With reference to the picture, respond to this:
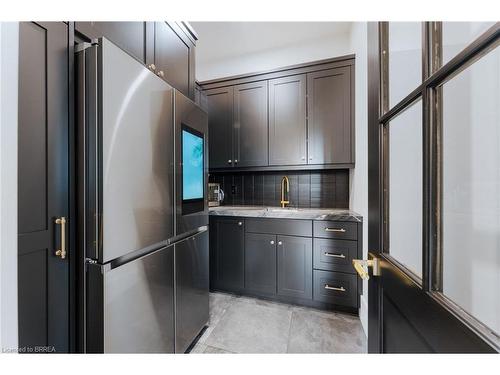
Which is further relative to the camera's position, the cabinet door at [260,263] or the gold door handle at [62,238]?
the cabinet door at [260,263]

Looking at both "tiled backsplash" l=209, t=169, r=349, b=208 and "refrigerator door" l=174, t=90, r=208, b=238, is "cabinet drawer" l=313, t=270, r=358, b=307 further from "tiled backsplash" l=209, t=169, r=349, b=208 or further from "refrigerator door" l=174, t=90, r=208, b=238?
"refrigerator door" l=174, t=90, r=208, b=238

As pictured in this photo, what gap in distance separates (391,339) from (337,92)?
2205 millimetres

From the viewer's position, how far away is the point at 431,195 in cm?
47

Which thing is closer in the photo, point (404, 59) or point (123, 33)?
point (404, 59)

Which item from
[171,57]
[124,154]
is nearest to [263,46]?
[171,57]

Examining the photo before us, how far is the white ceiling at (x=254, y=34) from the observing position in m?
2.29

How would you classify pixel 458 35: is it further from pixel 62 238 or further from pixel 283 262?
pixel 283 262

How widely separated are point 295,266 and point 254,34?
2.57m

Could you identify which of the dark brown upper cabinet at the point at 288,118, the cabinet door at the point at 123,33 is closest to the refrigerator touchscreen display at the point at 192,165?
the cabinet door at the point at 123,33

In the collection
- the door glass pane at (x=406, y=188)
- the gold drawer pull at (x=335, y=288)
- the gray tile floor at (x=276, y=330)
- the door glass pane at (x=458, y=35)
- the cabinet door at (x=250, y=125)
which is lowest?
the gray tile floor at (x=276, y=330)

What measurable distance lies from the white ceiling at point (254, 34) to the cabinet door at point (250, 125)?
534 millimetres

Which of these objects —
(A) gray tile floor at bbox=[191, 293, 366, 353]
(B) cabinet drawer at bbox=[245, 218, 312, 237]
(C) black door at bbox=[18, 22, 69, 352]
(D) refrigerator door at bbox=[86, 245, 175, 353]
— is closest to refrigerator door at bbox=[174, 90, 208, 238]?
(D) refrigerator door at bbox=[86, 245, 175, 353]

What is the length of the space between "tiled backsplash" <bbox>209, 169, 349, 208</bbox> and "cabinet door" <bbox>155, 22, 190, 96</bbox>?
4.75 feet

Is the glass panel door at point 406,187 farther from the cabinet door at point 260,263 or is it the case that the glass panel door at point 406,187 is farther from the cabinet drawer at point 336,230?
the cabinet door at point 260,263
